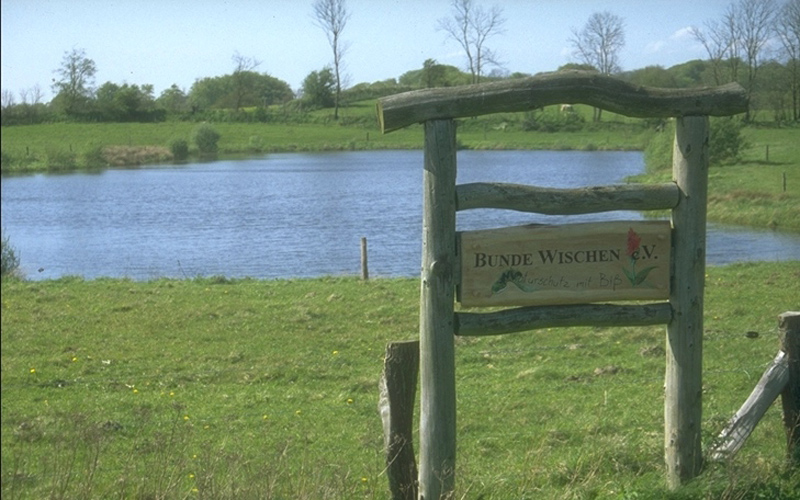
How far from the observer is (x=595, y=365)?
10602mm

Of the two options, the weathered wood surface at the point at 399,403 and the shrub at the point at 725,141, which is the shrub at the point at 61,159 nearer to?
the shrub at the point at 725,141

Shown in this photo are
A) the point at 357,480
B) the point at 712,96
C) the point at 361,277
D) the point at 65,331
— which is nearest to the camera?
the point at 712,96

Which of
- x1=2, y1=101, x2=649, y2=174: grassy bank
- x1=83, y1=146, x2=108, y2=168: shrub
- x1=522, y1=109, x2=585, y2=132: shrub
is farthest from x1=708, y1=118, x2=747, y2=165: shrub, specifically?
x1=522, y1=109, x2=585, y2=132: shrub

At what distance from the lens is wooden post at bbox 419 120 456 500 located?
529cm

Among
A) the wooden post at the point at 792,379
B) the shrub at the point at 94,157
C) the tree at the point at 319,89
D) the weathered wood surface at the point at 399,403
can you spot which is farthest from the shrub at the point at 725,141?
the tree at the point at 319,89

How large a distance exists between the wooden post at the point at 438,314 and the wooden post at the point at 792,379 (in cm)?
228

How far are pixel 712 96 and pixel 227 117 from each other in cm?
8966

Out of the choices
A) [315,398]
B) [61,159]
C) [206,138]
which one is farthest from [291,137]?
[315,398]

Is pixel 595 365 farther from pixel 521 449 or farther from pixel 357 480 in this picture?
pixel 357 480

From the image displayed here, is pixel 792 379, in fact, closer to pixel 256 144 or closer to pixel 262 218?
pixel 262 218

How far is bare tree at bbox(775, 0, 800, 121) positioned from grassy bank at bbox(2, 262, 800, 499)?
9.97ft

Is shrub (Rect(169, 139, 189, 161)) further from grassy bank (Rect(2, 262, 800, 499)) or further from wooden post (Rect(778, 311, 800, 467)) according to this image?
wooden post (Rect(778, 311, 800, 467))

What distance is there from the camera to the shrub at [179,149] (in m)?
72.1

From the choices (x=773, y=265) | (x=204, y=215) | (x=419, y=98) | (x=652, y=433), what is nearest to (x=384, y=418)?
(x=419, y=98)
